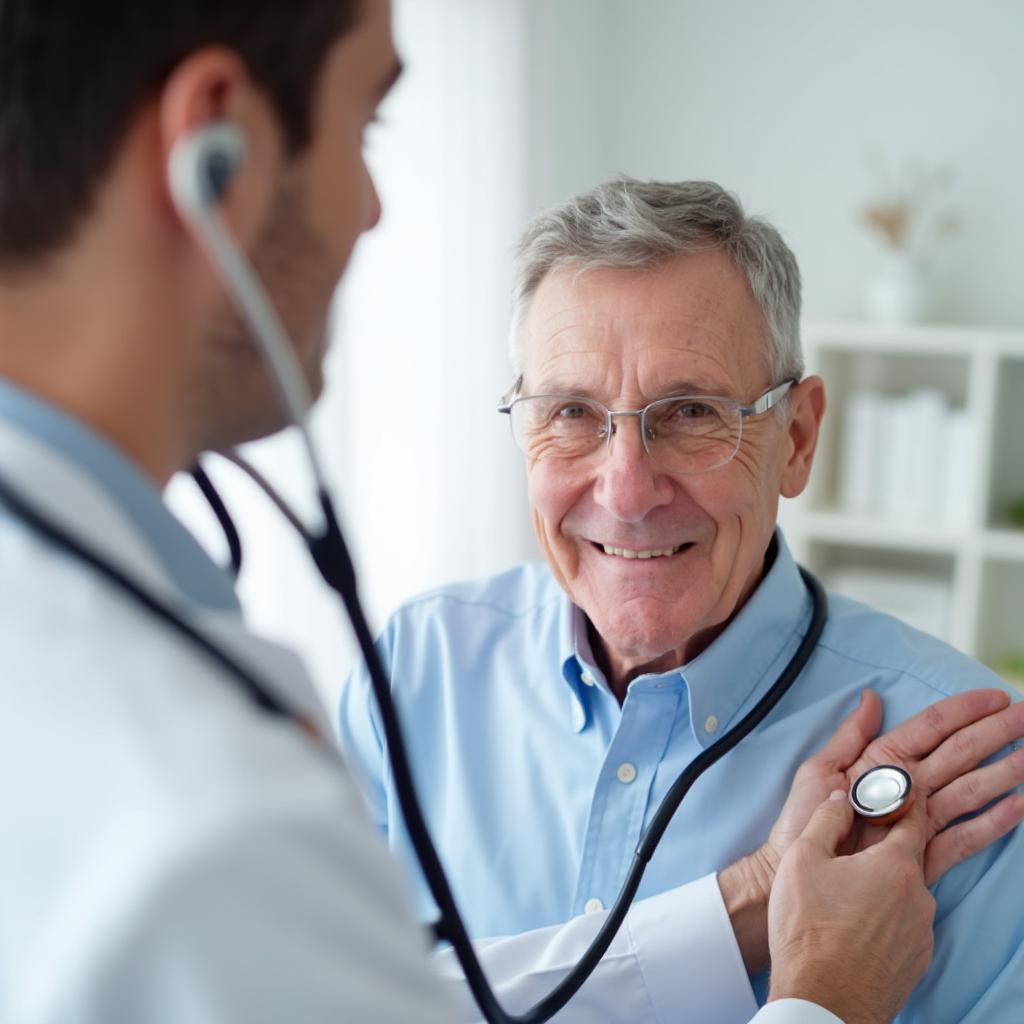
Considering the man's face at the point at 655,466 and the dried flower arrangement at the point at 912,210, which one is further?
the dried flower arrangement at the point at 912,210

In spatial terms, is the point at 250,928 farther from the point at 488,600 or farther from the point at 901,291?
the point at 901,291

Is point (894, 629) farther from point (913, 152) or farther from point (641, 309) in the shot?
point (913, 152)

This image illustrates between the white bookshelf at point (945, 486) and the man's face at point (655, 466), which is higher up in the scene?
the man's face at point (655, 466)

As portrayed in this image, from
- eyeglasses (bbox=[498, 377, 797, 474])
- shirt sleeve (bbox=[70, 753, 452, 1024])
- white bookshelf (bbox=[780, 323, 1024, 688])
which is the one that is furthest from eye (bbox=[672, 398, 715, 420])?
white bookshelf (bbox=[780, 323, 1024, 688])

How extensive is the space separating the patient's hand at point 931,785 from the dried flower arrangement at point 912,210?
8.58 feet

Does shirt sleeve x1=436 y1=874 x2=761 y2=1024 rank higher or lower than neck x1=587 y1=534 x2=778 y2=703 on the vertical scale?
lower

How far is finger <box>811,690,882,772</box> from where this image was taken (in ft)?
3.98

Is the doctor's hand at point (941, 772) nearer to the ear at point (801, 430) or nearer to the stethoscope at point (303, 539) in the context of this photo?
the stethoscope at point (303, 539)

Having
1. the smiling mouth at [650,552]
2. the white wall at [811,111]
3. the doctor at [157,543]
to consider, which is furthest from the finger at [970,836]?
the white wall at [811,111]

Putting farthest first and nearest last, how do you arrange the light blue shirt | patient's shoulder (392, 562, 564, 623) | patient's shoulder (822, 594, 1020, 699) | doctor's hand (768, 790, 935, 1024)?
patient's shoulder (392, 562, 564, 623) → patient's shoulder (822, 594, 1020, 699) → the light blue shirt → doctor's hand (768, 790, 935, 1024)

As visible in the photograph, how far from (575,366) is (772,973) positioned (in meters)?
0.68

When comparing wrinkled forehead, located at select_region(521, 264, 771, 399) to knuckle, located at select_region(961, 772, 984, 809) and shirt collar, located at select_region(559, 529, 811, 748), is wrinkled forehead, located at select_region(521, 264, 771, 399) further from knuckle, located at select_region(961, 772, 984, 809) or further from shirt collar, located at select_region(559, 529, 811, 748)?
knuckle, located at select_region(961, 772, 984, 809)

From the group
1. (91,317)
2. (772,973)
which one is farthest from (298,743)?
(772,973)

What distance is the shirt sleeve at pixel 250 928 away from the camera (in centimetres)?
44
